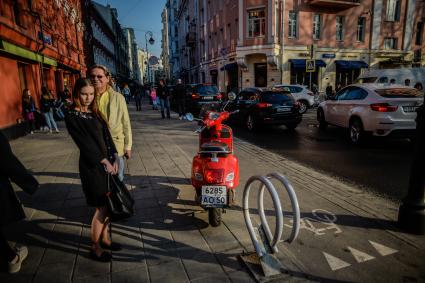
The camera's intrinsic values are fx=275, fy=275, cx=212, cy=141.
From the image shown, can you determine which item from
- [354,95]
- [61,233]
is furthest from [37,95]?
[354,95]

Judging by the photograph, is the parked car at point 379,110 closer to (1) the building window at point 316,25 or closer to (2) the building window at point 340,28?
(1) the building window at point 316,25

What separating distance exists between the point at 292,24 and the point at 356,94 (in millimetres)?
17957

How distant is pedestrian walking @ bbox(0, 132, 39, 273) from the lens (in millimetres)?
2432

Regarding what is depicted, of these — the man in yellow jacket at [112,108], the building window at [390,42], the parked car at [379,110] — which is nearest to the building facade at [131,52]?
the building window at [390,42]

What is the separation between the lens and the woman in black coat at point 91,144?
2459 mm

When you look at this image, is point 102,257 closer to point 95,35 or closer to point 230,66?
point 230,66

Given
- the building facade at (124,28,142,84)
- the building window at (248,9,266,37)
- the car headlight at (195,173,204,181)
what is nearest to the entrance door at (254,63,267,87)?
the building window at (248,9,266,37)

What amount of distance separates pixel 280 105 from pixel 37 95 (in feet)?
37.1

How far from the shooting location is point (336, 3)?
24.0 m

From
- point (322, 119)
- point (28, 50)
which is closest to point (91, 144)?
point (322, 119)

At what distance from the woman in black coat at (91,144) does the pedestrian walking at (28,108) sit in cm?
1029

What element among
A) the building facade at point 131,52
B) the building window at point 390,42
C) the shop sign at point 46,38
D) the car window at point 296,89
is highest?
the building facade at point 131,52

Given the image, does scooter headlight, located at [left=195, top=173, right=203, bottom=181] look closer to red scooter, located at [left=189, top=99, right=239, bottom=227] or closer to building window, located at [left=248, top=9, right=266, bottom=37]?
red scooter, located at [left=189, top=99, right=239, bottom=227]

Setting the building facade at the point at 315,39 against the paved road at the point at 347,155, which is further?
the building facade at the point at 315,39
